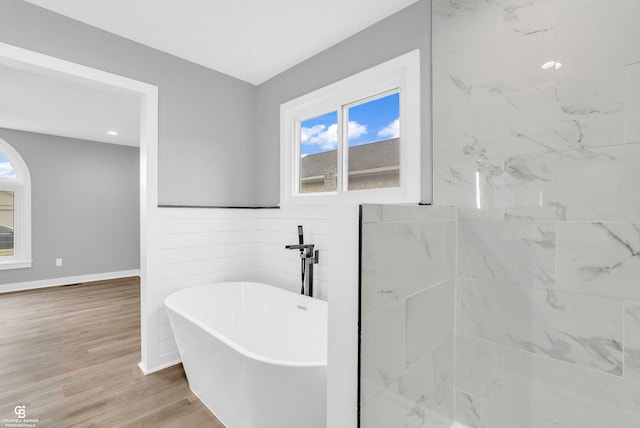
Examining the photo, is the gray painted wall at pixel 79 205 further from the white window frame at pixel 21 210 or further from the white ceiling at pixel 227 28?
the white ceiling at pixel 227 28

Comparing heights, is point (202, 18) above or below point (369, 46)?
above

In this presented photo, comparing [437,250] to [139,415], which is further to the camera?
[139,415]

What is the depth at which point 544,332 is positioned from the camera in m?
1.31

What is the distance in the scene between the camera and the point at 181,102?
2584 millimetres

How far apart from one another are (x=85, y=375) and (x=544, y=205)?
10.5 feet

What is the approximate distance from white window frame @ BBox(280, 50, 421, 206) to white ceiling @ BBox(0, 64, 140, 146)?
136 cm

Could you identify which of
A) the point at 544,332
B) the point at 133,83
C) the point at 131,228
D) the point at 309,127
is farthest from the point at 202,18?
the point at 131,228

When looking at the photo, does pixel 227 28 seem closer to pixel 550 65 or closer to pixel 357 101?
pixel 357 101

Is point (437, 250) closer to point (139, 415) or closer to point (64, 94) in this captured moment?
point (139, 415)

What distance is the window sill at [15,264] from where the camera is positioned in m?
4.59

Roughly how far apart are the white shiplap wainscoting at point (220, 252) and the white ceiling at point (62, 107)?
1234 mm

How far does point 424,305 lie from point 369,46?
70.7 inches

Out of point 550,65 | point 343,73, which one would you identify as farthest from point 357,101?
point 550,65

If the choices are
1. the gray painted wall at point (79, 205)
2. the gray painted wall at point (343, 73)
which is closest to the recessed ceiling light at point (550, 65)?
the gray painted wall at point (343, 73)
